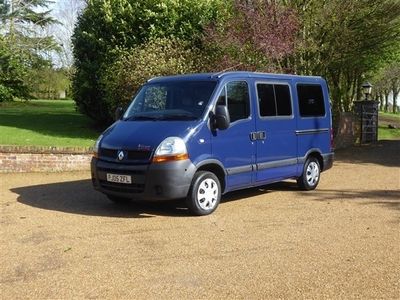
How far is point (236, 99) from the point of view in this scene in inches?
343

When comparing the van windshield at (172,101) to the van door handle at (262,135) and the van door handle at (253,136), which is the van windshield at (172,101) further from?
the van door handle at (262,135)

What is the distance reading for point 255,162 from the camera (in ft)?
29.4

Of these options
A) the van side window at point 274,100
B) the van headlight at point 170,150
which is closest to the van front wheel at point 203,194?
the van headlight at point 170,150

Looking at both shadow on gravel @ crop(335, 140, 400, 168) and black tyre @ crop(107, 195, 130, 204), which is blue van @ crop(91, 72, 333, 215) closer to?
black tyre @ crop(107, 195, 130, 204)

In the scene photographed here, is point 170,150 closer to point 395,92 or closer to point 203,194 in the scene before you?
point 203,194

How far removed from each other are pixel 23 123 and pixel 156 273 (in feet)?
52.3

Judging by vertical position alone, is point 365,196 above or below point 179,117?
below

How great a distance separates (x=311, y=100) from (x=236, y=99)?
2296mm

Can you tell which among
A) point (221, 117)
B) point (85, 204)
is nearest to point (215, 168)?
point (221, 117)

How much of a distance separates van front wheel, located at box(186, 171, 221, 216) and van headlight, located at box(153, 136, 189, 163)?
476 millimetres

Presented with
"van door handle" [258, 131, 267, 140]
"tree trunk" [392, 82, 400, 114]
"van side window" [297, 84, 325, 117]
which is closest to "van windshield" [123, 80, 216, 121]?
"van door handle" [258, 131, 267, 140]

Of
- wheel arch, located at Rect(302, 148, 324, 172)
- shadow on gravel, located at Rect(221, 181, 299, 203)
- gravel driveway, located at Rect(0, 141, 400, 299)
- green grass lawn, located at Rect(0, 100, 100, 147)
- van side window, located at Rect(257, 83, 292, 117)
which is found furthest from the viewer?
green grass lawn, located at Rect(0, 100, 100, 147)

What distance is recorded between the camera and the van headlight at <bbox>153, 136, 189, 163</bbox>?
7.68 meters

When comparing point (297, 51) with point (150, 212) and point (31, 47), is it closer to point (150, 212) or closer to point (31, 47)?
point (150, 212)
